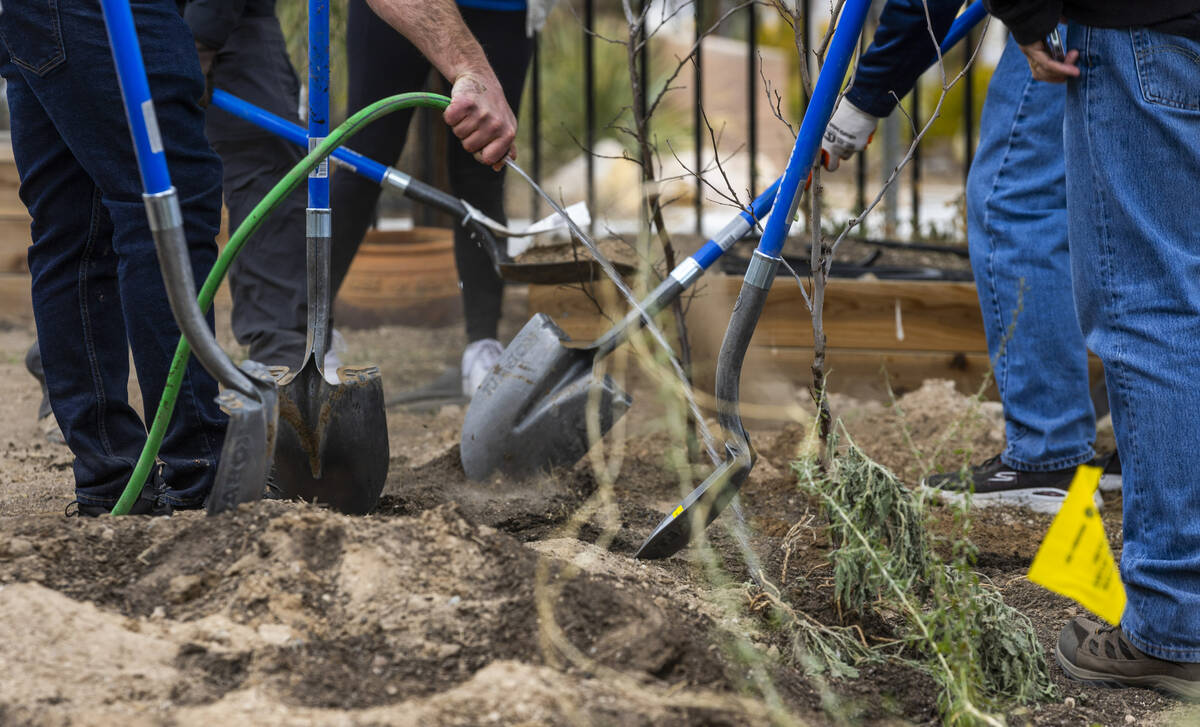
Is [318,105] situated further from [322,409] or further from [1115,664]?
[1115,664]

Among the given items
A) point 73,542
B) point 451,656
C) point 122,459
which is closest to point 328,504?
point 122,459

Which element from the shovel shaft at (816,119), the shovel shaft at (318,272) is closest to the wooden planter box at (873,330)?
the shovel shaft at (318,272)

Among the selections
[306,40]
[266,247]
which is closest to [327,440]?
[266,247]

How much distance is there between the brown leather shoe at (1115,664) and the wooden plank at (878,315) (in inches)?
61.5

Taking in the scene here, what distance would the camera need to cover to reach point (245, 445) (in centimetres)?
153

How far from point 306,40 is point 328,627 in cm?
324

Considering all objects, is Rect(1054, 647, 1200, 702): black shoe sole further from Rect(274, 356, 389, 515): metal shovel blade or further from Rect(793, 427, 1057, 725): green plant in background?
Rect(274, 356, 389, 515): metal shovel blade

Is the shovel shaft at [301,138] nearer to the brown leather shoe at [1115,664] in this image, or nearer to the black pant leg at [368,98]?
the black pant leg at [368,98]

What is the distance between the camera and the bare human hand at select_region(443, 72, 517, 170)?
182 cm

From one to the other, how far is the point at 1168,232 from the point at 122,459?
1.72 meters

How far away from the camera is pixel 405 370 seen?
3.71m

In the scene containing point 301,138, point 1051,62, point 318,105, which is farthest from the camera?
point 301,138

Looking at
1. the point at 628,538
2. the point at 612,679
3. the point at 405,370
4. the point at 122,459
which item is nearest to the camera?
the point at 612,679

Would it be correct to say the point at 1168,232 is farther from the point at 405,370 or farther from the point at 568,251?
the point at 405,370
